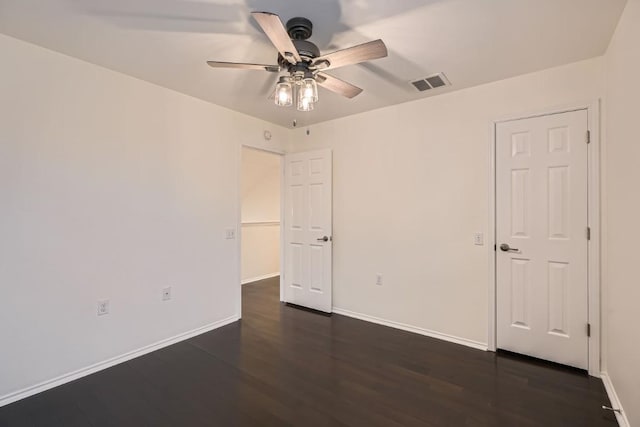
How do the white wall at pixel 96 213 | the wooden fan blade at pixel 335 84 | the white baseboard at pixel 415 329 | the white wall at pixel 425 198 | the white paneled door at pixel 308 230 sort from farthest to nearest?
the white paneled door at pixel 308 230 < the white baseboard at pixel 415 329 < the white wall at pixel 425 198 < the white wall at pixel 96 213 < the wooden fan blade at pixel 335 84

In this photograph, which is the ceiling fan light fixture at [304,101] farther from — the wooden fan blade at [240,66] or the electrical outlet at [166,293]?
the electrical outlet at [166,293]

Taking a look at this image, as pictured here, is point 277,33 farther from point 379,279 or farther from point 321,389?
point 379,279

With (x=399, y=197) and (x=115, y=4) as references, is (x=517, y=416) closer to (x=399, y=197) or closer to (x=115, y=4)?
(x=399, y=197)

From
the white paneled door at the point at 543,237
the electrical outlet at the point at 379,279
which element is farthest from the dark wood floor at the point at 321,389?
the electrical outlet at the point at 379,279

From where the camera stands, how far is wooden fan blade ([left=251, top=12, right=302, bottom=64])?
1.35 m

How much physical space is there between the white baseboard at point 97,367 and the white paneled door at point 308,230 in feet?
3.71

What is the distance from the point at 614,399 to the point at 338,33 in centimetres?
298

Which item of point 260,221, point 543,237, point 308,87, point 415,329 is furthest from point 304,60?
point 260,221

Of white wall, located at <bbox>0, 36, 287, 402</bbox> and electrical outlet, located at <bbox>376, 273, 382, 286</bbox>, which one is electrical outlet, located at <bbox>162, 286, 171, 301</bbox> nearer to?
white wall, located at <bbox>0, 36, 287, 402</bbox>

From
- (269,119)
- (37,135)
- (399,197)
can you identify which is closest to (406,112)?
(399,197)

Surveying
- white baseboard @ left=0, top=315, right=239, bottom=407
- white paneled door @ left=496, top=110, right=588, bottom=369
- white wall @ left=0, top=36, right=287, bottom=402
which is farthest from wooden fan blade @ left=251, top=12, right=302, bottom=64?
white baseboard @ left=0, top=315, right=239, bottom=407

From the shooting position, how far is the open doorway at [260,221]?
5.10m

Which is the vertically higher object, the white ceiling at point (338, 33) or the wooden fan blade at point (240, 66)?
the white ceiling at point (338, 33)

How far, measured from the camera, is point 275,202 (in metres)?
5.79
